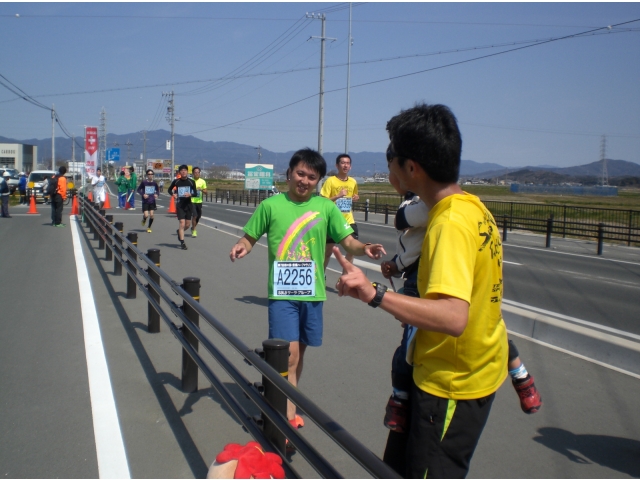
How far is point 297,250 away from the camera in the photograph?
459 centimetres

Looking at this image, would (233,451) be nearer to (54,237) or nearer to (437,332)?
(437,332)


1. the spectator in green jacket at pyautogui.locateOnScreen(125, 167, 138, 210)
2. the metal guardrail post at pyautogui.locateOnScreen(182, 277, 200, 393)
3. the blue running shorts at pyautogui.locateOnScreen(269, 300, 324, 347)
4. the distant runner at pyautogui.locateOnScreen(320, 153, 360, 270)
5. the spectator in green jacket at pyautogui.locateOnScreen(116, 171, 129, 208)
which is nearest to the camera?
the blue running shorts at pyautogui.locateOnScreen(269, 300, 324, 347)

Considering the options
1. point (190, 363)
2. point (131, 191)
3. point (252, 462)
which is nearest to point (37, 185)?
point (131, 191)

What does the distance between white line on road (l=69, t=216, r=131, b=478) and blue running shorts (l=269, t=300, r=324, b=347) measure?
1.32 m

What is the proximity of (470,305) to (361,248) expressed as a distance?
7.19 ft

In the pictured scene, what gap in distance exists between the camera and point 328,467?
217 cm

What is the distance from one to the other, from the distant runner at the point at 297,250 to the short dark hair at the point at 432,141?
211 centimetres

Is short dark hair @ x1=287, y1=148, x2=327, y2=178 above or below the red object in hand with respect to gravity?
above

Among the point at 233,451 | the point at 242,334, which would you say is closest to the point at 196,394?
the point at 242,334

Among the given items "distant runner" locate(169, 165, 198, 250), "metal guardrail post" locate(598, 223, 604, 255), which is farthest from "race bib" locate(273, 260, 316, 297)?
"metal guardrail post" locate(598, 223, 604, 255)

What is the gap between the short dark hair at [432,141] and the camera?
2.23 metres

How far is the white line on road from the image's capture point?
13.1ft

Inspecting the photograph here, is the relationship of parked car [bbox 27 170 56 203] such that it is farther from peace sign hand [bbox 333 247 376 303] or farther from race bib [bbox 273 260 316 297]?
peace sign hand [bbox 333 247 376 303]

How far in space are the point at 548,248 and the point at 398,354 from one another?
18411 mm
